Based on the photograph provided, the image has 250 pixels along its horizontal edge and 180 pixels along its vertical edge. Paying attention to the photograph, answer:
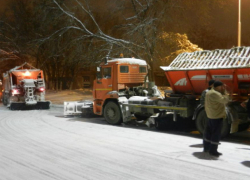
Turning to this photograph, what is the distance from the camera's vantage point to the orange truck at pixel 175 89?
29.6 ft

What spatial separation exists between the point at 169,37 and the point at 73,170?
16.1m

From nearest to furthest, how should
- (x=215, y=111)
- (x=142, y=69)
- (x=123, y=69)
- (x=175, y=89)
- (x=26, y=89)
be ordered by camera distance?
(x=215, y=111) → (x=175, y=89) → (x=123, y=69) → (x=142, y=69) → (x=26, y=89)

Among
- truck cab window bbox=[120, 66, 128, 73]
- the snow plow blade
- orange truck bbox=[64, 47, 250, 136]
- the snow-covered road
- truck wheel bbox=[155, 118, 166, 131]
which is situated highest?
truck cab window bbox=[120, 66, 128, 73]

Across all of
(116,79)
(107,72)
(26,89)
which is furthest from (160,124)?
(26,89)

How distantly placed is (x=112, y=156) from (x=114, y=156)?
5cm

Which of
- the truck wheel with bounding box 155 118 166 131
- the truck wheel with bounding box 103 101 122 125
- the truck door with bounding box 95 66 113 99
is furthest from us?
the truck door with bounding box 95 66 113 99

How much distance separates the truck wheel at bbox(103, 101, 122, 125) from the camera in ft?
40.4

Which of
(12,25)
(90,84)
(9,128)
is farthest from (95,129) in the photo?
(90,84)

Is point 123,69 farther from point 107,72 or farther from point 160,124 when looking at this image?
point 160,124

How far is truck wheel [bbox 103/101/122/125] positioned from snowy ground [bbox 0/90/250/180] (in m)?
1.42

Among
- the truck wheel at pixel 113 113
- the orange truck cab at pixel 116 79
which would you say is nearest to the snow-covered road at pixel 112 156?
the truck wheel at pixel 113 113

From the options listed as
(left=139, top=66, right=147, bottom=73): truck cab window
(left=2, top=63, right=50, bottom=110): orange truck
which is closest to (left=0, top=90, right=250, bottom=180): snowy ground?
(left=139, top=66, right=147, bottom=73): truck cab window

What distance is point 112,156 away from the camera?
7164mm

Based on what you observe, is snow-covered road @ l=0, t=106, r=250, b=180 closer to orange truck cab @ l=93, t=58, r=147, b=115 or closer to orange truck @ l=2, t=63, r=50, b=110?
orange truck cab @ l=93, t=58, r=147, b=115
